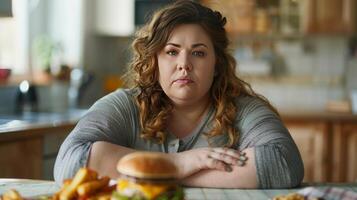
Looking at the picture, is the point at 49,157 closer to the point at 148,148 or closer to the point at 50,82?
the point at 50,82

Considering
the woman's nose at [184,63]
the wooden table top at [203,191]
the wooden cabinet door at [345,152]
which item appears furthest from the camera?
the wooden cabinet door at [345,152]

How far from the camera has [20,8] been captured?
431 cm

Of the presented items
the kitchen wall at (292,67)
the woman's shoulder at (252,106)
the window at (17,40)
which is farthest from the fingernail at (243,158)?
the kitchen wall at (292,67)

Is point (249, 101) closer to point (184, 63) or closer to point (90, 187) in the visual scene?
point (184, 63)

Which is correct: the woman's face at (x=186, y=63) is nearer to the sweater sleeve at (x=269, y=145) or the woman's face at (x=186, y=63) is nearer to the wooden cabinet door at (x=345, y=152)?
the sweater sleeve at (x=269, y=145)

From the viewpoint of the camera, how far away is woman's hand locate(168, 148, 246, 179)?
1.84 metres

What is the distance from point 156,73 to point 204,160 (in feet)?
1.34

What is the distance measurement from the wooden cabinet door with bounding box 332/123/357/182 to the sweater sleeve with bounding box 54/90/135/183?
272cm

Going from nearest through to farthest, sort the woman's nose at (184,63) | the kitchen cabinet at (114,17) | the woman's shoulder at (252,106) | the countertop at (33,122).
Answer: the woman's nose at (184,63) → the woman's shoulder at (252,106) → the countertop at (33,122) → the kitchen cabinet at (114,17)

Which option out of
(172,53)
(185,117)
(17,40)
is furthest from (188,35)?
(17,40)

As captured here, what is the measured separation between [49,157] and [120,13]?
1.85m

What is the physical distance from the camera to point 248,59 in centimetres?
518

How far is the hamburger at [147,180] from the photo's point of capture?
1.21m

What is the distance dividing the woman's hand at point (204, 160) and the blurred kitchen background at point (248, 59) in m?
1.94
